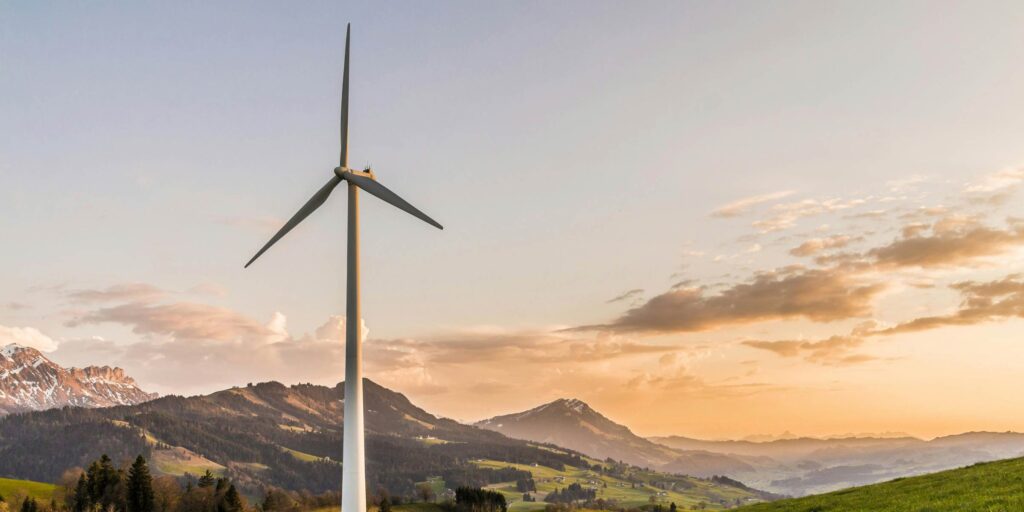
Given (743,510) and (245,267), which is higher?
(245,267)

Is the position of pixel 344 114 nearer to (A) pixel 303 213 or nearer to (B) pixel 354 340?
(A) pixel 303 213

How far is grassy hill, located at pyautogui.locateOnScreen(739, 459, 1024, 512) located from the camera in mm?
34781

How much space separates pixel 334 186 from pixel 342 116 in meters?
9.04

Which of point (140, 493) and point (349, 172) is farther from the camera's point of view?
point (140, 493)

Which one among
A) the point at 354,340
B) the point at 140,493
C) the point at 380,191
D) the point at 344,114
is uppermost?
the point at 344,114

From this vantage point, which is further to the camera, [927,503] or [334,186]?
[334,186]

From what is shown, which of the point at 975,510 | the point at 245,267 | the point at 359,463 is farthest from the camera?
the point at 245,267

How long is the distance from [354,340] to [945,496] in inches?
1482

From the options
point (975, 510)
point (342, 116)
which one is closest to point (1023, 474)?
point (975, 510)

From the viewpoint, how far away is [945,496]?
40.3 m

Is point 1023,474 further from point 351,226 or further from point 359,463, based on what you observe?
point 351,226

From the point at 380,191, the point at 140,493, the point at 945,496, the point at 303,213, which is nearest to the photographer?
the point at 945,496

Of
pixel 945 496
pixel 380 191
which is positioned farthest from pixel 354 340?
pixel 945 496

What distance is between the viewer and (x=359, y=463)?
53781 mm
